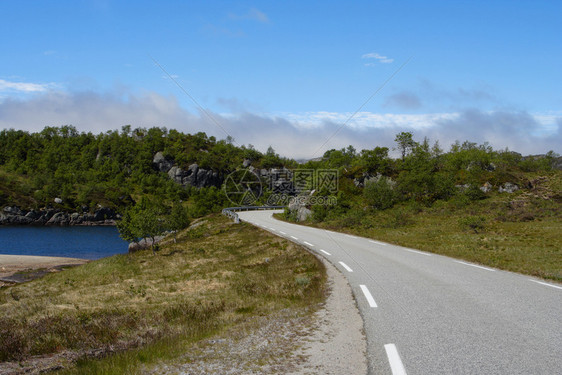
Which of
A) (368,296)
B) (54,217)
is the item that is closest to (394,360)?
(368,296)

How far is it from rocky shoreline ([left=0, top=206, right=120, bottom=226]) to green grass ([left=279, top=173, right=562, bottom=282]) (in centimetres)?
11406

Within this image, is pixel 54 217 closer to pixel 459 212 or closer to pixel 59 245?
pixel 59 245

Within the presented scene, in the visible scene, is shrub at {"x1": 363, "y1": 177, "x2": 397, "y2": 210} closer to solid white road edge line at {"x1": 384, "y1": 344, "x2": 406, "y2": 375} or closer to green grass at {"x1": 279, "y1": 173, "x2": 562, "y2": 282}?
green grass at {"x1": 279, "y1": 173, "x2": 562, "y2": 282}

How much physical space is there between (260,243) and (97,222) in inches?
4686

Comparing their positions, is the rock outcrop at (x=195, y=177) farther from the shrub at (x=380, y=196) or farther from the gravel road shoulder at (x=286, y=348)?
the gravel road shoulder at (x=286, y=348)

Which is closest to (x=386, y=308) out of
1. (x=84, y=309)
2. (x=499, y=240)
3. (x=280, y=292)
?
(x=280, y=292)

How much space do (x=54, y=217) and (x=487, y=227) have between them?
136773mm

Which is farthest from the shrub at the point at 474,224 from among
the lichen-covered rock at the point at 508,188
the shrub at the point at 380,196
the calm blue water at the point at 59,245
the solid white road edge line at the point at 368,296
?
the calm blue water at the point at 59,245

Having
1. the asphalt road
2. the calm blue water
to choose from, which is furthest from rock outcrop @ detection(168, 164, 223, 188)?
the asphalt road

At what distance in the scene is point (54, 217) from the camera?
128250 mm

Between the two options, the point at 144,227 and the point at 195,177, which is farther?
the point at 195,177

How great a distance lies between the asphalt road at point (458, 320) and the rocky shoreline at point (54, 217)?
13710 cm

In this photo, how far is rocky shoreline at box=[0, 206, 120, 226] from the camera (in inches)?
4776

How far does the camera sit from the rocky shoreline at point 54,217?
398ft
